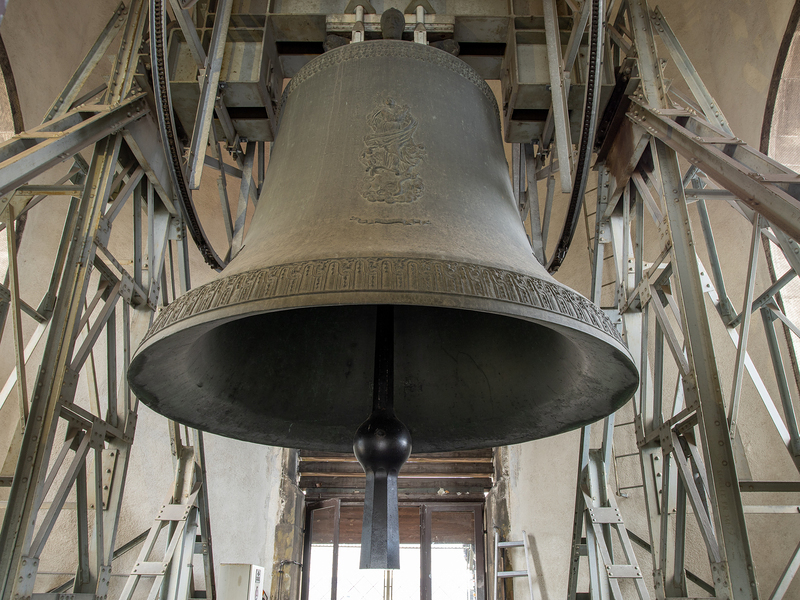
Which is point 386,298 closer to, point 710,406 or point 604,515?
point 710,406

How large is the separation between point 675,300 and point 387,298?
74.6 inches

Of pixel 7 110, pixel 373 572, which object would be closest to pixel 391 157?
pixel 7 110

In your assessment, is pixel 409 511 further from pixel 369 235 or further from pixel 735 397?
pixel 369 235

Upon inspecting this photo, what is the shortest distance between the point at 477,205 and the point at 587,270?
436 cm

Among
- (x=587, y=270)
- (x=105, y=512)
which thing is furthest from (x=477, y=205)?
(x=587, y=270)

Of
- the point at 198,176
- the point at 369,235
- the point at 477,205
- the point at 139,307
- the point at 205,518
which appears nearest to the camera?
the point at 369,235

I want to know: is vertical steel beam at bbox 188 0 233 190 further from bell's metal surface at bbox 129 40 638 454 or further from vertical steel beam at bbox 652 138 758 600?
vertical steel beam at bbox 652 138 758 600

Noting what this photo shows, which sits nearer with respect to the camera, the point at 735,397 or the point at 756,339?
the point at 735,397

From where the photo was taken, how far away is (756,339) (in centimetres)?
433

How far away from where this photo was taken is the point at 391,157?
6.68 feet

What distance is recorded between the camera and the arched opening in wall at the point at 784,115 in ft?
14.4

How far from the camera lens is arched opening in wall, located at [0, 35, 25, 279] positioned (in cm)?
456

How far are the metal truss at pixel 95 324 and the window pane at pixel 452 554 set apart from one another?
8.19 m

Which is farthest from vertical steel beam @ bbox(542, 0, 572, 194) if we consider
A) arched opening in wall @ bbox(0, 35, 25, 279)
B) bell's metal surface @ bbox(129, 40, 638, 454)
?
arched opening in wall @ bbox(0, 35, 25, 279)
